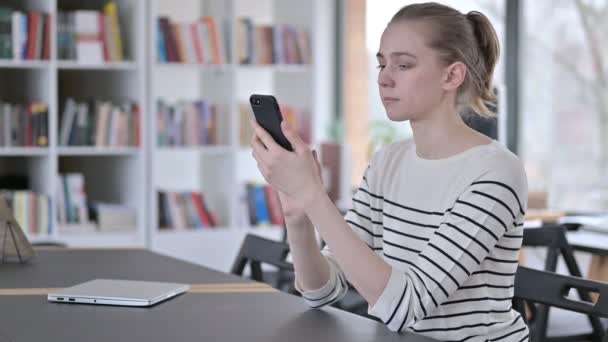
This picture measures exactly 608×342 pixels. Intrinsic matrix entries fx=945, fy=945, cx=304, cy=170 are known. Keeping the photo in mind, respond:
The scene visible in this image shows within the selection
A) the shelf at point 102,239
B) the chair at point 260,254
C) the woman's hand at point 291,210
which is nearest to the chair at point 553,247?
the chair at point 260,254

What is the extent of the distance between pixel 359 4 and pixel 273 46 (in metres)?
1.68

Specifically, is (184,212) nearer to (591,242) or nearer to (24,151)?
(24,151)

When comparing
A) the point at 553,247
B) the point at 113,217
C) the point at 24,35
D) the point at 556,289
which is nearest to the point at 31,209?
the point at 113,217

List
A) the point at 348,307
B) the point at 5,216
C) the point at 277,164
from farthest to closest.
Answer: the point at 348,307, the point at 5,216, the point at 277,164

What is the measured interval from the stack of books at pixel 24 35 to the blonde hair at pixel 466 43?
10.7ft

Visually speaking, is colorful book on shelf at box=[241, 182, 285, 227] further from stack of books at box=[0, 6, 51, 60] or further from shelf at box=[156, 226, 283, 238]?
stack of books at box=[0, 6, 51, 60]

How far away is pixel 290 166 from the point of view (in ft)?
5.10

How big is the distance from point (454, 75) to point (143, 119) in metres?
3.35

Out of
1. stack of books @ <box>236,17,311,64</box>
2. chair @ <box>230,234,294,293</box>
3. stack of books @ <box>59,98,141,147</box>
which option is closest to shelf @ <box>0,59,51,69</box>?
stack of books @ <box>59,98,141,147</box>

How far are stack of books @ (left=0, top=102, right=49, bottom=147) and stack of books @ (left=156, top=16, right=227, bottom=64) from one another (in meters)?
0.69

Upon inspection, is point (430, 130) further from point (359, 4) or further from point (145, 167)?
point (359, 4)

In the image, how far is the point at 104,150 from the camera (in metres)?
4.87

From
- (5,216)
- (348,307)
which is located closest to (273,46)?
(348,307)

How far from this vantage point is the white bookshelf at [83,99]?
4.76 metres
